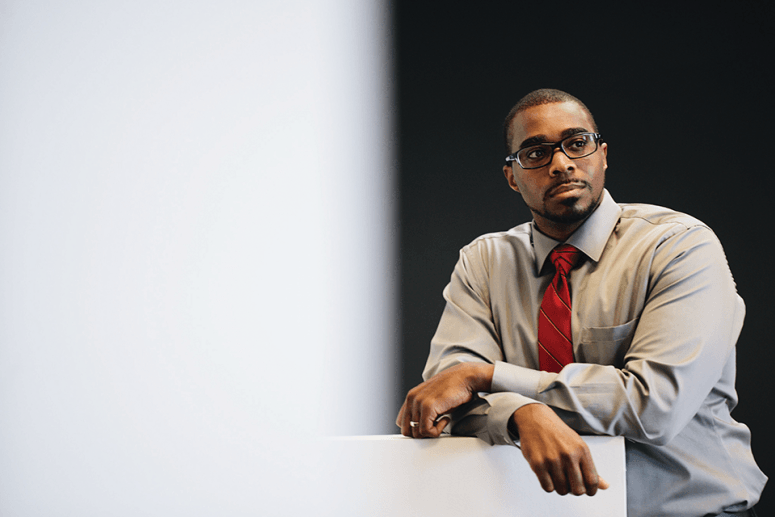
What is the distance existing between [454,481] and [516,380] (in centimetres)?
21

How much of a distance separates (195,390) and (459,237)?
1.18 metres

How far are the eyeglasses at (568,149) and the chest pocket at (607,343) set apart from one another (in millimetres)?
357

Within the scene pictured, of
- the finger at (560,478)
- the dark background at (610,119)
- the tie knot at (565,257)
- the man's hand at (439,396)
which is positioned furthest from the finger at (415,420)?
the dark background at (610,119)

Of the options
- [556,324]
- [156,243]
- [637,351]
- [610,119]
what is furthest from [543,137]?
[610,119]

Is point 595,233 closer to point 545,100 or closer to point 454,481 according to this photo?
point 545,100

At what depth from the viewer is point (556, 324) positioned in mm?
1229

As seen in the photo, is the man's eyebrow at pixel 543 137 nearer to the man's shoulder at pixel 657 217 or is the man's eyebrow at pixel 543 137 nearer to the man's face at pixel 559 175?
the man's face at pixel 559 175

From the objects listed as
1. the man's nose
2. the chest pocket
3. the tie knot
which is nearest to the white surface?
the chest pocket

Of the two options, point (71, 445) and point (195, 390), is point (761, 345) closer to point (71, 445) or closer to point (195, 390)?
point (195, 390)

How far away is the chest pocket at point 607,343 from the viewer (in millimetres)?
1163

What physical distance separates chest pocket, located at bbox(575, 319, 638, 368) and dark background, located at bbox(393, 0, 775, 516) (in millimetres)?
1316

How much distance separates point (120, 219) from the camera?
1.87 metres

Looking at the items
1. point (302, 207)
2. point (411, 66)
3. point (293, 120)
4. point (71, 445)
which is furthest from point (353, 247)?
point (71, 445)

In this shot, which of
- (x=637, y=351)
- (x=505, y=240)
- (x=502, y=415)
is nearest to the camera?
(x=502, y=415)
